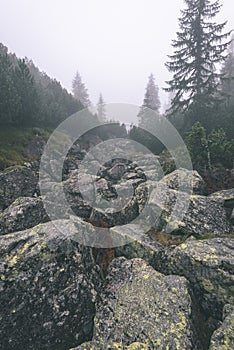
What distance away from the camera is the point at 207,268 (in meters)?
6.26

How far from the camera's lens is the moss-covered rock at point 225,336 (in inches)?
190

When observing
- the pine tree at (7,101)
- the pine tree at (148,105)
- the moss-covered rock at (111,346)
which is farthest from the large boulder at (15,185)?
the pine tree at (148,105)

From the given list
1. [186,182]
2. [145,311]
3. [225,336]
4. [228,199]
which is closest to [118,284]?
[145,311]

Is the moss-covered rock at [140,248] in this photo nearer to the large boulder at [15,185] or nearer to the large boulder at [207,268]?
the large boulder at [207,268]

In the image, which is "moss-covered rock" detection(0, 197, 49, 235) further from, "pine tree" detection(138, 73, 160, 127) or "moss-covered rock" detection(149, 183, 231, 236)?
"pine tree" detection(138, 73, 160, 127)

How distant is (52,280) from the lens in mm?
6168

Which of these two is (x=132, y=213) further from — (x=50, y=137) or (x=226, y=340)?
(x=50, y=137)

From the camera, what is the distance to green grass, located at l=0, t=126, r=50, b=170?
766 inches

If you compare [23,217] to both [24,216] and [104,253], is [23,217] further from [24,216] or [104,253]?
[104,253]

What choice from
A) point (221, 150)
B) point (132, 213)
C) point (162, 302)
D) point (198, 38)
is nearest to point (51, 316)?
point (162, 302)

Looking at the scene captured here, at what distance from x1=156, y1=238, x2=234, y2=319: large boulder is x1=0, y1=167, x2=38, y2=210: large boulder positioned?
35.5 feet

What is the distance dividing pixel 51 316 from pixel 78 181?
9.95m

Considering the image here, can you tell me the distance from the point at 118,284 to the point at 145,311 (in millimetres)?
1282

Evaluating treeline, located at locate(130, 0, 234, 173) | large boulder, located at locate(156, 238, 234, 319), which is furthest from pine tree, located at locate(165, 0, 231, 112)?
large boulder, located at locate(156, 238, 234, 319)
